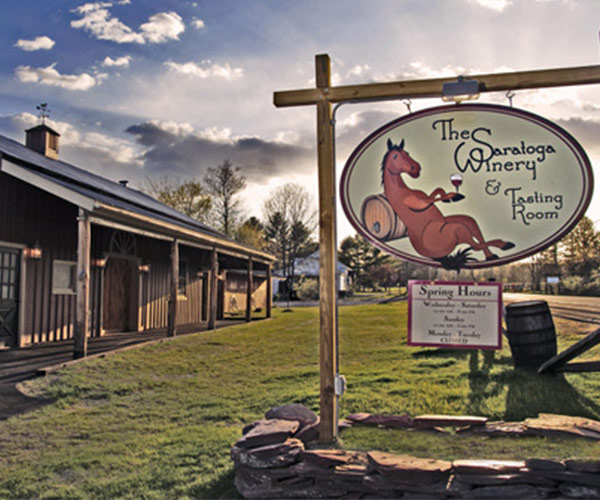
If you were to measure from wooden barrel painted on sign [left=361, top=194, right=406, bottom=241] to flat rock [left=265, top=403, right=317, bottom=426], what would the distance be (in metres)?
1.79

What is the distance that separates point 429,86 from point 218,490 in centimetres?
391

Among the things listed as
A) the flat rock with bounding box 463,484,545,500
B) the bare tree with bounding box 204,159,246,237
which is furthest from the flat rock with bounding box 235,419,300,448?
the bare tree with bounding box 204,159,246,237

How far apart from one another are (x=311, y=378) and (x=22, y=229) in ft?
22.9

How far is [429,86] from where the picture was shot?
4598 millimetres

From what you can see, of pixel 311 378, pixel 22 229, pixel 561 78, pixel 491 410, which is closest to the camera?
pixel 561 78

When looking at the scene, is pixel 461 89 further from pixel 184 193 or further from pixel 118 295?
pixel 184 193

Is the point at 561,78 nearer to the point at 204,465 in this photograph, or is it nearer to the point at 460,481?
the point at 460,481

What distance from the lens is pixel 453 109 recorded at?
461cm

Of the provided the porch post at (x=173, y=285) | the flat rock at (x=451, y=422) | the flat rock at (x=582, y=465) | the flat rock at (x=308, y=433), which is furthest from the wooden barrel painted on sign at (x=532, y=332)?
the porch post at (x=173, y=285)

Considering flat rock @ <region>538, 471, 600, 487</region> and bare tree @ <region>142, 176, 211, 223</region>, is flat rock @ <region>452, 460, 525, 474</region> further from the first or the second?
bare tree @ <region>142, 176, 211, 223</region>

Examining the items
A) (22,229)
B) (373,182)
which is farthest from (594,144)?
(22,229)

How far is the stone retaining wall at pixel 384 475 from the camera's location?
3.62 meters

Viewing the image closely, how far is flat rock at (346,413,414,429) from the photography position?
4.94 metres

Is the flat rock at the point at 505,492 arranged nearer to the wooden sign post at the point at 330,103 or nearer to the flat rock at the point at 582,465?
the flat rock at the point at 582,465
